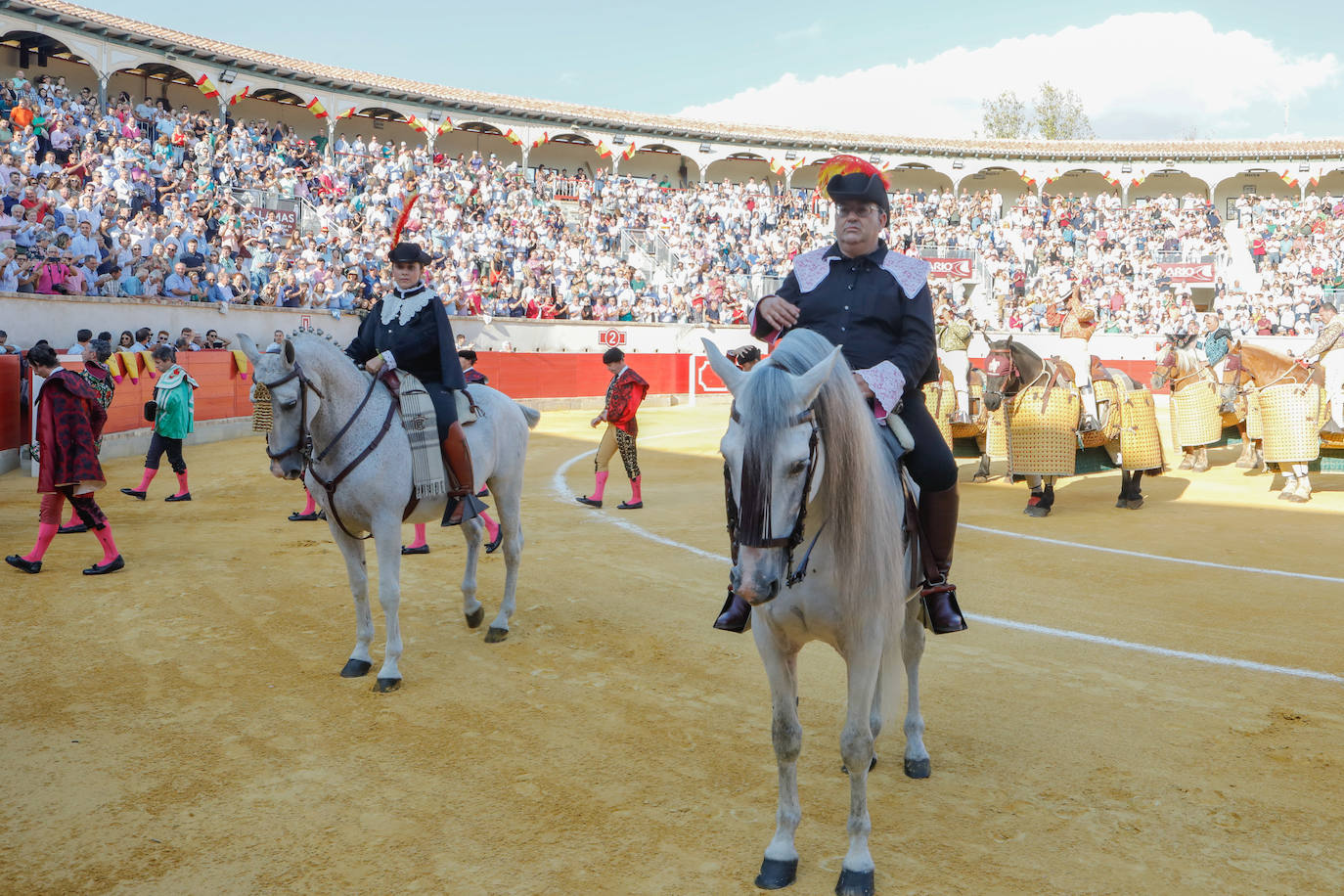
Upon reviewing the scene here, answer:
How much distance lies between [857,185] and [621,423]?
258 inches

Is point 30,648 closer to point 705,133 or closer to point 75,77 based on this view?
point 75,77

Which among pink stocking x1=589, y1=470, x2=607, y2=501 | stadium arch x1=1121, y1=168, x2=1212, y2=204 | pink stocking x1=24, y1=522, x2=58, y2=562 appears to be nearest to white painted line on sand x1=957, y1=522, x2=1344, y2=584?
pink stocking x1=589, y1=470, x2=607, y2=501

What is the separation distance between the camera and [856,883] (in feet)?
8.76

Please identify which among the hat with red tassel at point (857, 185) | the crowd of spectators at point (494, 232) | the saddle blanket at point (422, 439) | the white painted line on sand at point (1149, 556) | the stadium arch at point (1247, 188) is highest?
the stadium arch at point (1247, 188)

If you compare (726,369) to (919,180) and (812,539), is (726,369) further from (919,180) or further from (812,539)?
(919,180)

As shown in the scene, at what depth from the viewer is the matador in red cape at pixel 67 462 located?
640 cm

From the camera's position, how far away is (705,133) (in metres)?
32.9

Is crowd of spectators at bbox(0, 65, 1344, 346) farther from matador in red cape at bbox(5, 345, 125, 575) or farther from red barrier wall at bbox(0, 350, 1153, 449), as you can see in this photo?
matador in red cape at bbox(5, 345, 125, 575)

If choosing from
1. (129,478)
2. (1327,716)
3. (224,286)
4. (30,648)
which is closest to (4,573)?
(30,648)

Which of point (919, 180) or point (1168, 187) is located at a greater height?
point (919, 180)

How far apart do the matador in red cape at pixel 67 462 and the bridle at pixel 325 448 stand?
2776 millimetres

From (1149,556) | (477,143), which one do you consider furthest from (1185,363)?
(477,143)

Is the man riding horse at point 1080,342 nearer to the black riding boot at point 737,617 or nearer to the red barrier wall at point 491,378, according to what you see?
the black riding boot at point 737,617

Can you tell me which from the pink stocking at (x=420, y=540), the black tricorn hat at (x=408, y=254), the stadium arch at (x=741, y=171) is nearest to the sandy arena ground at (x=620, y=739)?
the pink stocking at (x=420, y=540)
